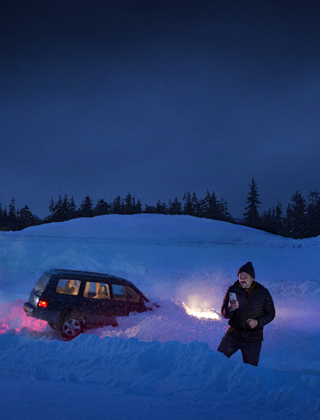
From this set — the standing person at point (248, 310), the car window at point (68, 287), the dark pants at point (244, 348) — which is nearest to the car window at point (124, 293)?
the car window at point (68, 287)

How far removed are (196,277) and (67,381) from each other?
13.9 m

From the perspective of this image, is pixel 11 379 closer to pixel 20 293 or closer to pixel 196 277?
pixel 20 293

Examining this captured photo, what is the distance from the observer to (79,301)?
24.4ft

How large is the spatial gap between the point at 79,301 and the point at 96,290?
0.49m

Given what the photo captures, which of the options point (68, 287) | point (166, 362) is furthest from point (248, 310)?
point (68, 287)

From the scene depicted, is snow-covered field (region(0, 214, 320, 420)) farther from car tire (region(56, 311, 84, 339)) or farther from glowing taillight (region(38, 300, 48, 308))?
glowing taillight (region(38, 300, 48, 308))

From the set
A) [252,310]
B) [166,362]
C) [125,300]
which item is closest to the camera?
[166,362]

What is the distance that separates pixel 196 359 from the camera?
4.42m

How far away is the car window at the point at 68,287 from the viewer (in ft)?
24.5

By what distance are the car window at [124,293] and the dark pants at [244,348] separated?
3625 mm

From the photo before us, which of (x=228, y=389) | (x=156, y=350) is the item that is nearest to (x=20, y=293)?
(x=156, y=350)

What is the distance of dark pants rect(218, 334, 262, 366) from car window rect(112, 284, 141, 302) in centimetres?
363

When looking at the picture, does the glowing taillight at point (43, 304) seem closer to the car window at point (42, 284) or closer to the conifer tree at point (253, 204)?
the car window at point (42, 284)

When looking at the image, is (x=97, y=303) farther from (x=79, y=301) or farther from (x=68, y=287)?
(x=68, y=287)
